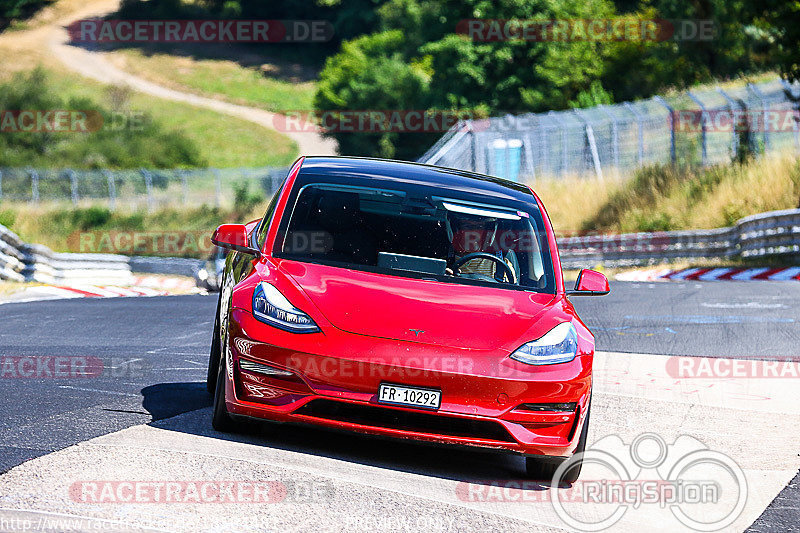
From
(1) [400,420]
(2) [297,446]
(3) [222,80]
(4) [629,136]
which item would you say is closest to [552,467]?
(1) [400,420]

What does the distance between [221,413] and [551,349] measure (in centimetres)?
182

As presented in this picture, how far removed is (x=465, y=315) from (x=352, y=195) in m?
1.40

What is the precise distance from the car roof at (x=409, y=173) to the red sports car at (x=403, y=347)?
599 mm

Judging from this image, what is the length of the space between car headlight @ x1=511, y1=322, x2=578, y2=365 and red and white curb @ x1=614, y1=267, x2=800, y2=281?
637 inches

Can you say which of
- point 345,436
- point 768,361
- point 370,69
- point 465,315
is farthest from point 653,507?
point 370,69

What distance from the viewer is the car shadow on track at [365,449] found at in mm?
6512

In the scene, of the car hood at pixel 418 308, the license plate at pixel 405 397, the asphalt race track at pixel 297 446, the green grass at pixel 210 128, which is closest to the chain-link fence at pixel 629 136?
the asphalt race track at pixel 297 446

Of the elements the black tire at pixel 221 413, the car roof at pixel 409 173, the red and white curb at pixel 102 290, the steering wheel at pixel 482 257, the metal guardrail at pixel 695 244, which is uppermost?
the car roof at pixel 409 173

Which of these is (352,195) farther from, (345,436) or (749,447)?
(749,447)

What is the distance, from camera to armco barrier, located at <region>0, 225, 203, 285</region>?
2283 cm

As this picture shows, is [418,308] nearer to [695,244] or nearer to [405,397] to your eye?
[405,397]

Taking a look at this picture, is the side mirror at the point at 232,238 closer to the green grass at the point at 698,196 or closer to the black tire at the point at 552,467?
the black tire at the point at 552,467

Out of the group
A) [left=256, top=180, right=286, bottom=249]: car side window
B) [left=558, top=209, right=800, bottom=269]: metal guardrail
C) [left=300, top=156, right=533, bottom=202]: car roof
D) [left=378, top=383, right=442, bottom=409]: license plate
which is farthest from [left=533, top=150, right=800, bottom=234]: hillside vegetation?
[left=378, top=383, right=442, bottom=409]: license plate

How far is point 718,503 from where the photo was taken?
6223mm
